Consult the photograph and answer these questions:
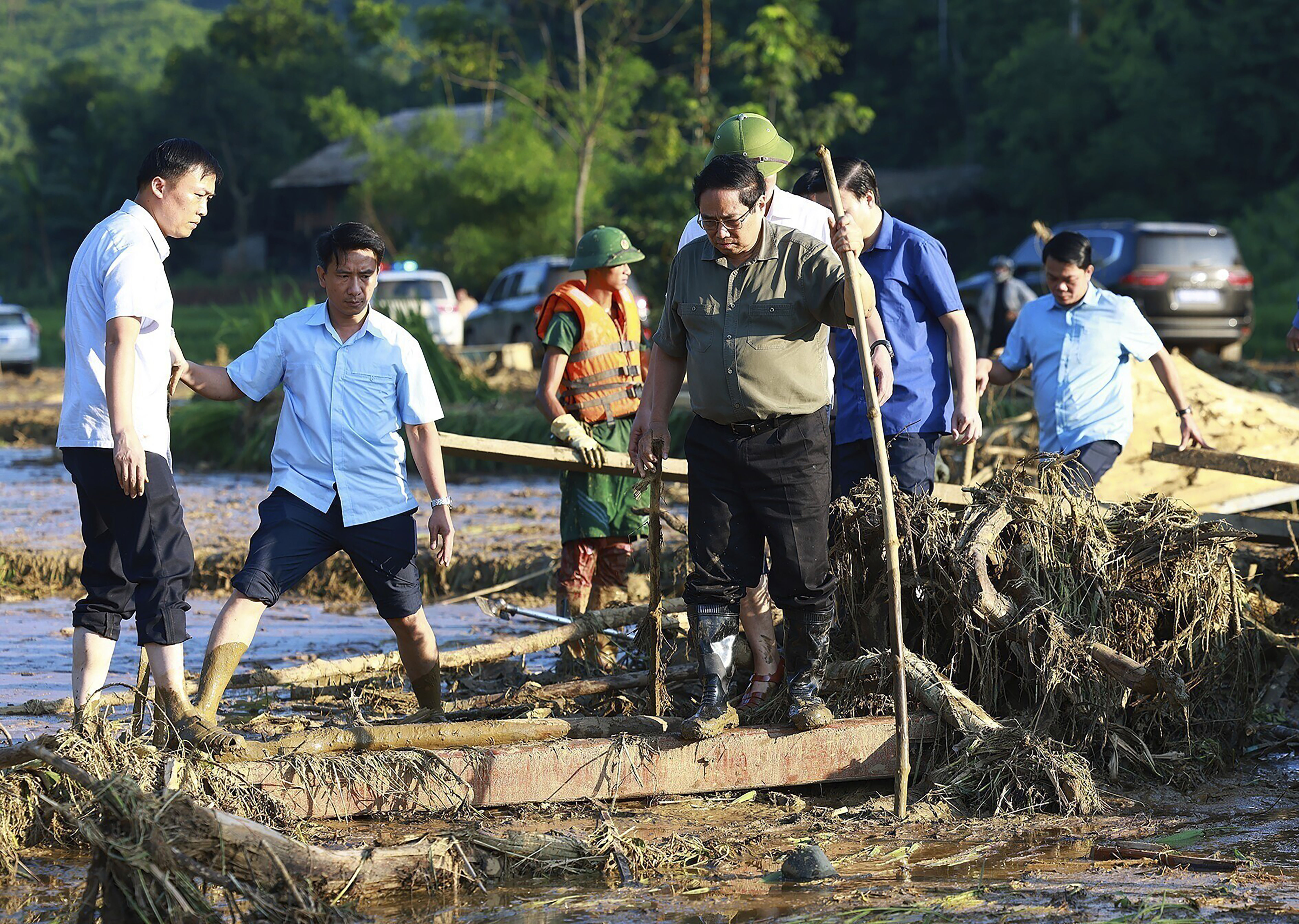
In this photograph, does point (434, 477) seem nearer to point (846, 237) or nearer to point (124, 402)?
point (124, 402)

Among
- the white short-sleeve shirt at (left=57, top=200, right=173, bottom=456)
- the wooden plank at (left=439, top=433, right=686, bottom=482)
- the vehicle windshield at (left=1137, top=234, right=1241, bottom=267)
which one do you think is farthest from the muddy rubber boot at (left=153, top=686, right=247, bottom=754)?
the vehicle windshield at (left=1137, top=234, right=1241, bottom=267)

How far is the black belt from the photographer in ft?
14.6

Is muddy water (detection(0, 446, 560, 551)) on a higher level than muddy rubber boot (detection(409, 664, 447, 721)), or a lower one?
higher

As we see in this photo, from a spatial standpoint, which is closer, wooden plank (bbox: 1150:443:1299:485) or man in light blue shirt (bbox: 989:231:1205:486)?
wooden plank (bbox: 1150:443:1299:485)

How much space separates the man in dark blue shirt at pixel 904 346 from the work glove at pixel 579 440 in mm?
987

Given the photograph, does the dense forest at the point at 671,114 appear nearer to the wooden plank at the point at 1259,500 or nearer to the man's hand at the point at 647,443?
the wooden plank at the point at 1259,500

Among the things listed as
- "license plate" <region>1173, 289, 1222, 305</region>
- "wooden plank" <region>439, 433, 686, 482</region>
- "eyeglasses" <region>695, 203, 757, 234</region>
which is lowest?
"wooden plank" <region>439, 433, 686, 482</region>

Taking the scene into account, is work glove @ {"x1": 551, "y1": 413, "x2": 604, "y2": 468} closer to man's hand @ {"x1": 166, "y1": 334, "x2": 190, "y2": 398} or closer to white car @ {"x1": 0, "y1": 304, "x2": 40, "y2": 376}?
man's hand @ {"x1": 166, "y1": 334, "x2": 190, "y2": 398}

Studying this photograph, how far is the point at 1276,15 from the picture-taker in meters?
28.1

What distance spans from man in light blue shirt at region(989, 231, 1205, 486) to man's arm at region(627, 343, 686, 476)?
2.31 m

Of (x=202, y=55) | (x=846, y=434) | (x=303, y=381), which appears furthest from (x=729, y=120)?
(x=202, y=55)

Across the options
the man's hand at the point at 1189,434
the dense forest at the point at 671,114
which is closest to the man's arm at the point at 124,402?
the man's hand at the point at 1189,434

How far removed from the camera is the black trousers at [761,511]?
446 centimetres

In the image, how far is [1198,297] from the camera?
59.3ft
